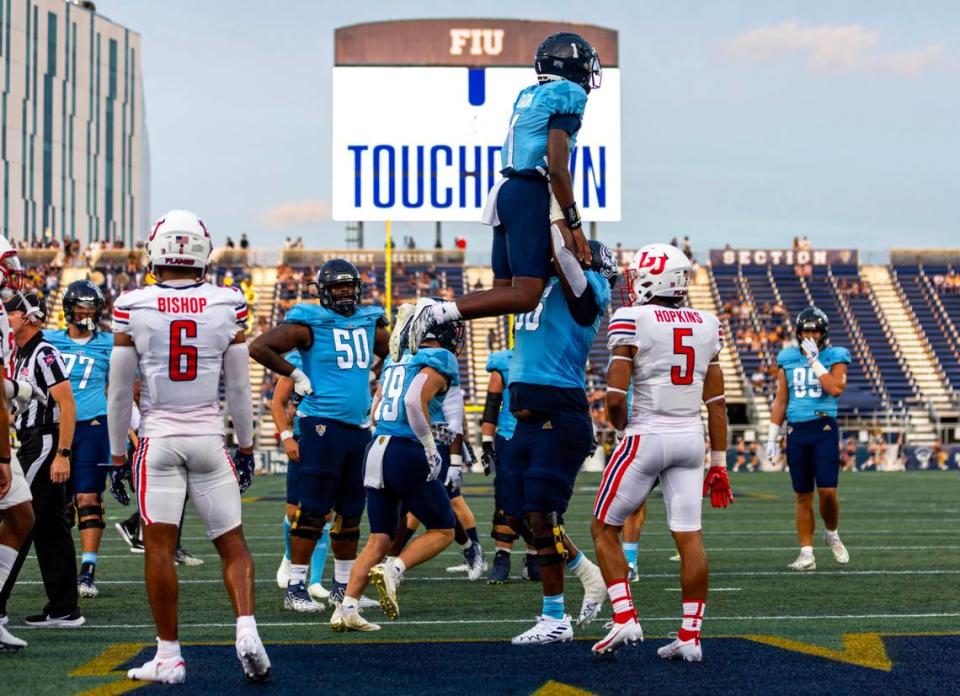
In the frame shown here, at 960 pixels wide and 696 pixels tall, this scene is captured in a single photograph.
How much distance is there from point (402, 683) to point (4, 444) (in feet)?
6.36

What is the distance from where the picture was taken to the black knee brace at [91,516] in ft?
30.3

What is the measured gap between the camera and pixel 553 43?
6.62 meters

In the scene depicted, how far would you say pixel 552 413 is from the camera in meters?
6.50

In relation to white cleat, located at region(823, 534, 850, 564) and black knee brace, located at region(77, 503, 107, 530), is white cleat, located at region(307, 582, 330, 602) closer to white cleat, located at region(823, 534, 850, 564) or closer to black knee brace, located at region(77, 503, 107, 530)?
black knee brace, located at region(77, 503, 107, 530)

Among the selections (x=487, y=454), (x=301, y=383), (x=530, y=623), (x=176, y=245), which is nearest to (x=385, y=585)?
(x=530, y=623)

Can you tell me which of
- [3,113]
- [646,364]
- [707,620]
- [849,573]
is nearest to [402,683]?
[646,364]

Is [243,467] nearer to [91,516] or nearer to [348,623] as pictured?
[348,623]

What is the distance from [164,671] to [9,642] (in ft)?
4.54

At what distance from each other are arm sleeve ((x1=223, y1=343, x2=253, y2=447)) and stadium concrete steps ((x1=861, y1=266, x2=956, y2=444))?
3384 centimetres

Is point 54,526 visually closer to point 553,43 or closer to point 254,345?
point 254,345

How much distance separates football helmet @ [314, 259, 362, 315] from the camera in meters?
7.83

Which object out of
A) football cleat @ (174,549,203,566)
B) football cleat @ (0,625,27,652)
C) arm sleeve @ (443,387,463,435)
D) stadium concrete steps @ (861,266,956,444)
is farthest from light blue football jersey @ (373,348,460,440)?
stadium concrete steps @ (861,266,956,444)

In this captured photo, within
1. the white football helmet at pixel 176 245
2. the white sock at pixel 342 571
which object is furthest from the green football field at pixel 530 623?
the white football helmet at pixel 176 245

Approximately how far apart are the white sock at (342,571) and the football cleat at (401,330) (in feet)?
5.20
